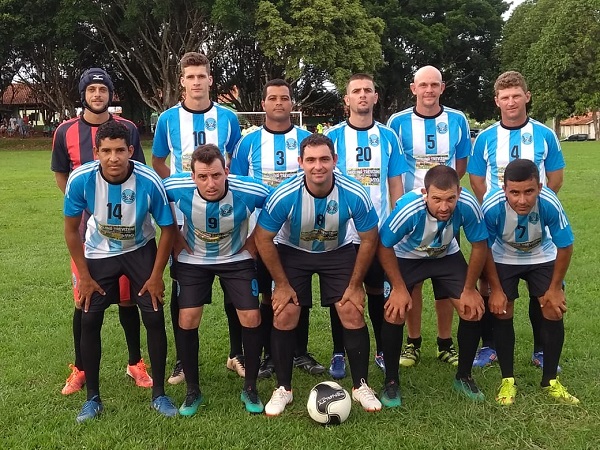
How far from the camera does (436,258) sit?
166 inches

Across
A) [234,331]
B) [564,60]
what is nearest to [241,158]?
[234,331]

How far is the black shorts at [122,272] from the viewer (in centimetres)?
399

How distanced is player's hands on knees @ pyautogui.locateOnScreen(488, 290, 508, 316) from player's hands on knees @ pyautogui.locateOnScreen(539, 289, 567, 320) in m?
0.26

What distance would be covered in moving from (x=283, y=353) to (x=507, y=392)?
153 cm

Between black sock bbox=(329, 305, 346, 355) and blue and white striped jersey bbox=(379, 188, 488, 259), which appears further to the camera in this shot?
→ black sock bbox=(329, 305, 346, 355)

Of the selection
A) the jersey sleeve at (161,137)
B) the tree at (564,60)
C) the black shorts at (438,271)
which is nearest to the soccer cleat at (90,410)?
the jersey sleeve at (161,137)

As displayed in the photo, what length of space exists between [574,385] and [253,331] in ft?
7.50

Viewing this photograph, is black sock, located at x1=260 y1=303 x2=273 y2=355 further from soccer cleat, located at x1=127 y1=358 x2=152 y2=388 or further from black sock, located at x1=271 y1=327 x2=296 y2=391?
soccer cleat, located at x1=127 y1=358 x2=152 y2=388

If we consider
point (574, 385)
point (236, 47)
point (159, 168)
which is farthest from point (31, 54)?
point (574, 385)

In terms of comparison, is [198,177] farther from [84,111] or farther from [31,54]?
[31,54]

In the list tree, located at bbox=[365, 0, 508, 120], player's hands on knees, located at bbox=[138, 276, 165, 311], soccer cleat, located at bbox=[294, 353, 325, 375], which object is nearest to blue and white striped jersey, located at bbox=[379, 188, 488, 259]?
soccer cleat, located at bbox=[294, 353, 325, 375]

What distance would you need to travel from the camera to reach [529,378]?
442 centimetres

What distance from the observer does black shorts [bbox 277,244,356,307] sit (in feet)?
13.6

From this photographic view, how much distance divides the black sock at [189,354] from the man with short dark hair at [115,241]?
128mm
